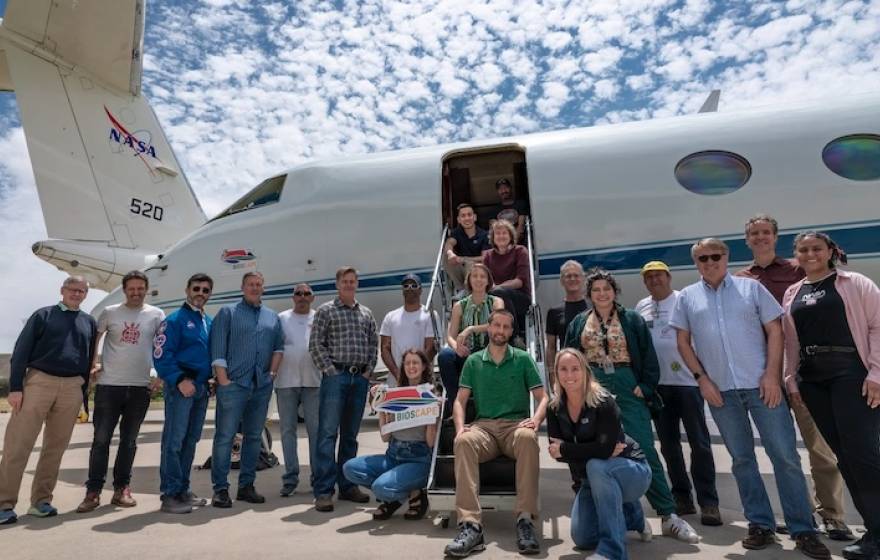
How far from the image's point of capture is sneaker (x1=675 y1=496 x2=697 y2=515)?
399 cm

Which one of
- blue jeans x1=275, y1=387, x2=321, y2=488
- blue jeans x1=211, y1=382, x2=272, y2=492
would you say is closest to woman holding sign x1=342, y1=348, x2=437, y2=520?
blue jeans x1=275, y1=387, x2=321, y2=488

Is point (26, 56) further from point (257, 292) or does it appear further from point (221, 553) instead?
point (221, 553)

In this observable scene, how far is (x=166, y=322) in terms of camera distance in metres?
4.64

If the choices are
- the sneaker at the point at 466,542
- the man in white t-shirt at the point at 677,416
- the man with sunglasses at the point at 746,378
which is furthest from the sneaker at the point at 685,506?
the sneaker at the point at 466,542

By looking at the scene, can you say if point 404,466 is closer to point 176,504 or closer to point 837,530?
point 176,504

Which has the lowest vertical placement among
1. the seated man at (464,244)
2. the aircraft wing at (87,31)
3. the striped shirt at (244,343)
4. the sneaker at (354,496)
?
the sneaker at (354,496)

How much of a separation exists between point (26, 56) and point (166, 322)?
1176 cm

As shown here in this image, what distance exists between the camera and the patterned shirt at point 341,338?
4.71 m

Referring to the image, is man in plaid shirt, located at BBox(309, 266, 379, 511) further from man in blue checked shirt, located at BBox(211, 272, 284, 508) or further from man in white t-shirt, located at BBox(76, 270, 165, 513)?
man in white t-shirt, located at BBox(76, 270, 165, 513)

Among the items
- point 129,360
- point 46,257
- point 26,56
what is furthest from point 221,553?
point 26,56

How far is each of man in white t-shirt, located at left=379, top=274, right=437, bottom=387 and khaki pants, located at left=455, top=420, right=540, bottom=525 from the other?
1.47 meters

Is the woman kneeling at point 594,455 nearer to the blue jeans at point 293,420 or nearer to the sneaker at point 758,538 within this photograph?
the sneaker at point 758,538

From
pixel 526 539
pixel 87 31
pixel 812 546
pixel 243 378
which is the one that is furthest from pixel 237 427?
pixel 87 31

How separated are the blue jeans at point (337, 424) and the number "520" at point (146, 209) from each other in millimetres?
10416
